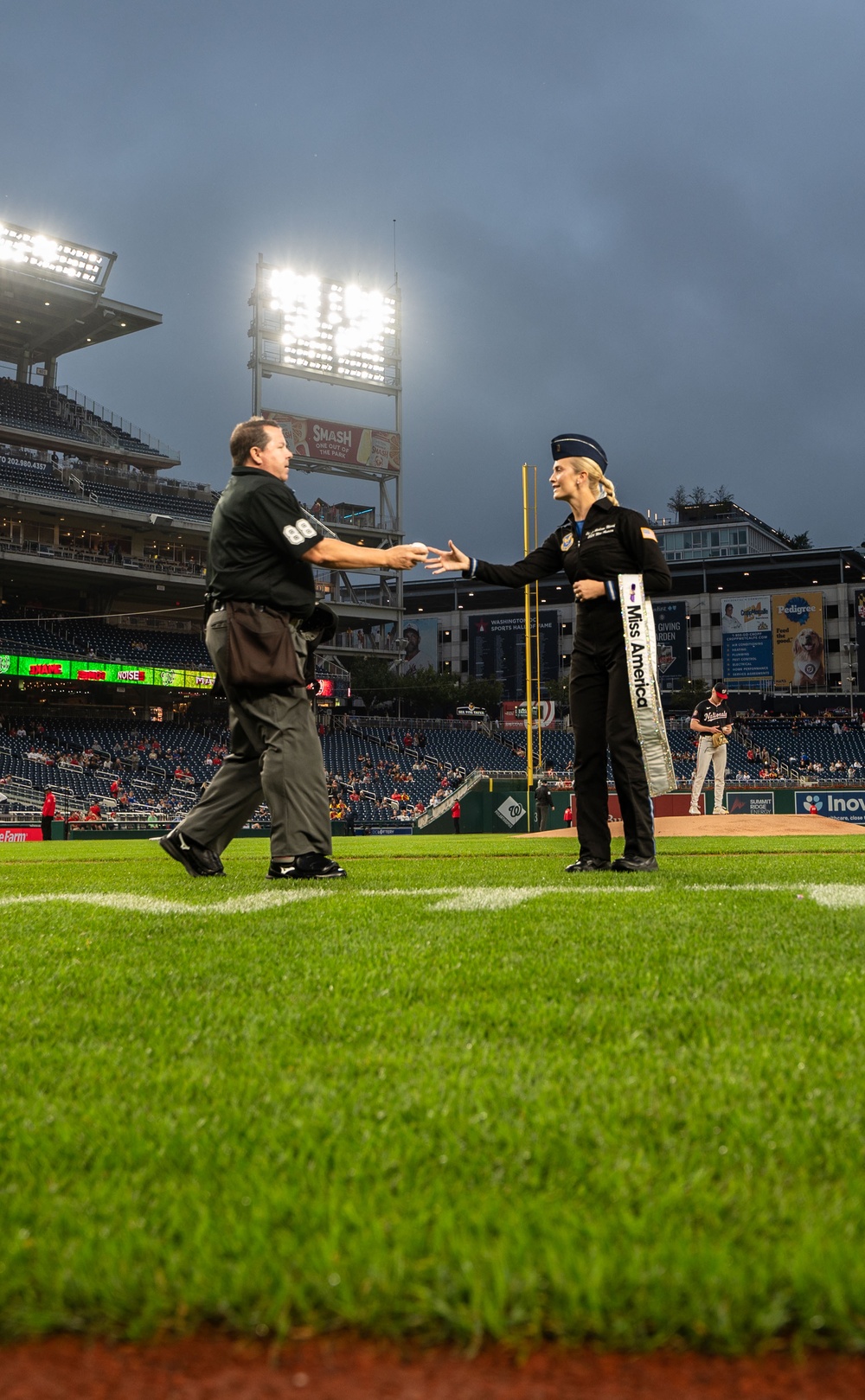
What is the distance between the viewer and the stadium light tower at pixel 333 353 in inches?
2108

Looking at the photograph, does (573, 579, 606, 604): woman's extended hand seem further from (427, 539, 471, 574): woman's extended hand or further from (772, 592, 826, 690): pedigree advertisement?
(772, 592, 826, 690): pedigree advertisement

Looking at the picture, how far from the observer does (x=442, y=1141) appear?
1.16m

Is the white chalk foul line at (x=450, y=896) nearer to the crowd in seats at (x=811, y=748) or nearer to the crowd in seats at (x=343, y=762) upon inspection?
the crowd in seats at (x=343, y=762)

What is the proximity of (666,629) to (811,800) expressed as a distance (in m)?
47.1

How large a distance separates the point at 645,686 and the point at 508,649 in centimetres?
7114

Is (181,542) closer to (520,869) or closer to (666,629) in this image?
(666,629)

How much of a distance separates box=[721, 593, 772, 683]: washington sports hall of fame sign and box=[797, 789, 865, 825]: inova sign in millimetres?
42210

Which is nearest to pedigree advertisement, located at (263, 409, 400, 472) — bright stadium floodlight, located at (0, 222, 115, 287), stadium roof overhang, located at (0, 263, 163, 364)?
stadium roof overhang, located at (0, 263, 163, 364)

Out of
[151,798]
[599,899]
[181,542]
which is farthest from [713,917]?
[181,542]

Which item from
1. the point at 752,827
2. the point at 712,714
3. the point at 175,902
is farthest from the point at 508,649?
the point at 175,902

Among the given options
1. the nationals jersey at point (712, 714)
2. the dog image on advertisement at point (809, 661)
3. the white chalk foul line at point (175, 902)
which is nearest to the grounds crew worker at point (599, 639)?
the white chalk foul line at point (175, 902)

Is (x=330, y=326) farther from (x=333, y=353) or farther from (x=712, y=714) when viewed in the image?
(x=712, y=714)

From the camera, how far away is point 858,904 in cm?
334

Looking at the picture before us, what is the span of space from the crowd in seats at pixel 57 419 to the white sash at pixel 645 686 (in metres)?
47.2
